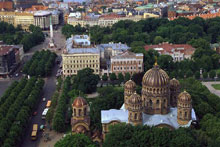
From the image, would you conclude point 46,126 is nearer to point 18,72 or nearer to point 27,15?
point 18,72

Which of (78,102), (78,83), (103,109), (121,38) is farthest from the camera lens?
(121,38)

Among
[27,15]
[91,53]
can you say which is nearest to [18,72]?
[91,53]

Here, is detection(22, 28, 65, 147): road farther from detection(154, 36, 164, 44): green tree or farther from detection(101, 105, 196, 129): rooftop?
detection(154, 36, 164, 44): green tree

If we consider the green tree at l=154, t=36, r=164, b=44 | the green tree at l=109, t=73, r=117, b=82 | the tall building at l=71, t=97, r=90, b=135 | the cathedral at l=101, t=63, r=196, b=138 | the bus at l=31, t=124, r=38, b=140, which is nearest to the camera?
the cathedral at l=101, t=63, r=196, b=138

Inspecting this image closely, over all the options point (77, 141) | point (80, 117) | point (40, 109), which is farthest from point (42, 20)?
point (77, 141)

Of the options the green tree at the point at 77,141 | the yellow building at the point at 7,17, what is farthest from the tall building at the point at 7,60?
the yellow building at the point at 7,17

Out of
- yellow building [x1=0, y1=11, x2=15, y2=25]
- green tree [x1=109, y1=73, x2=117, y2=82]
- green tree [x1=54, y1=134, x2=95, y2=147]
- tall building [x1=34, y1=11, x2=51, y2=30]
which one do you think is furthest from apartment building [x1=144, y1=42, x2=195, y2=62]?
yellow building [x1=0, y1=11, x2=15, y2=25]
